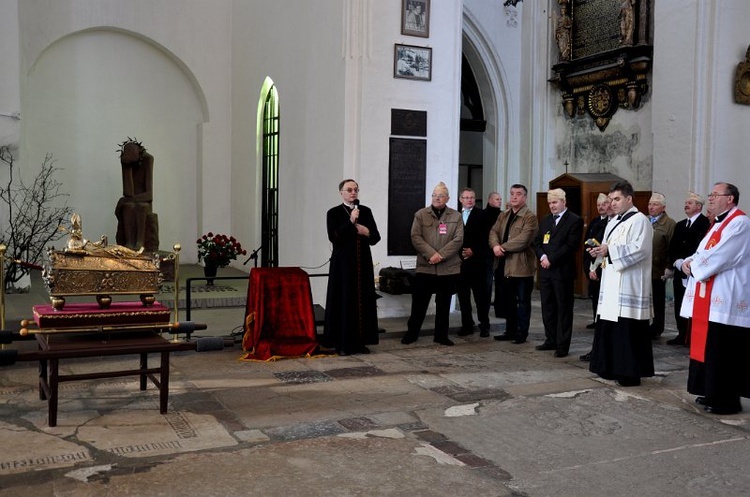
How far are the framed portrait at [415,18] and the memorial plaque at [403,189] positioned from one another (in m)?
1.34

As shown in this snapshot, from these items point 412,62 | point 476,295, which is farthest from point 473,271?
point 412,62

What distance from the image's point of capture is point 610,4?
12172mm

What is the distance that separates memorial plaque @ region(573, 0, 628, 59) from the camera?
39.8 feet

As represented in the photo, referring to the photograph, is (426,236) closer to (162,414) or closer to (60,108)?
(162,414)

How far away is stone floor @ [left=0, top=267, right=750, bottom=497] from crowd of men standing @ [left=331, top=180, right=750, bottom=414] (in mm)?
333

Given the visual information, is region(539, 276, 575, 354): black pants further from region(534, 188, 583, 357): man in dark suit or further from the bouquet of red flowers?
the bouquet of red flowers

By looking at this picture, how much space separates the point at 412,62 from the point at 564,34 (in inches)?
189

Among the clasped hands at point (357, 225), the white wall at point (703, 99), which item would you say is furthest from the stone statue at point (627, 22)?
the clasped hands at point (357, 225)

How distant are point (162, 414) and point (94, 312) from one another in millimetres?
850

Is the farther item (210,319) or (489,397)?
(210,319)

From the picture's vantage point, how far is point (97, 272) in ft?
16.9

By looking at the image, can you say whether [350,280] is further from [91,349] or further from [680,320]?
[680,320]

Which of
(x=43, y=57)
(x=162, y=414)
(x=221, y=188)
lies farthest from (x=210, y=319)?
(x=43, y=57)

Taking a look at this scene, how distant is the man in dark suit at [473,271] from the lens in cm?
854
